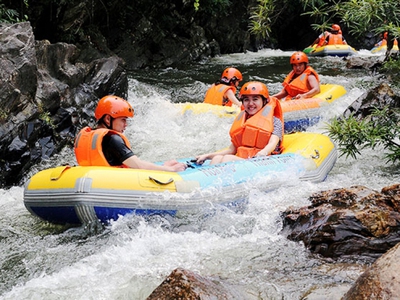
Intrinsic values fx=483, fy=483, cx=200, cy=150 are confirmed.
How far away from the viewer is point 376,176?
5.66 meters

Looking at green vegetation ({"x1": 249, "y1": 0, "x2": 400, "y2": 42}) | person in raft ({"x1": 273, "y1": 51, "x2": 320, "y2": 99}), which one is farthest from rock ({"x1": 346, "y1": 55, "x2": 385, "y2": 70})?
green vegetation ({"x1": 249, "y1": 0, "x2": 400, "y2": 42})

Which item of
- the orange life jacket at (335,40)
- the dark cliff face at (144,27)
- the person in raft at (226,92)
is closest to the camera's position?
the person in raft at (226,92)

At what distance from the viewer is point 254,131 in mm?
5801

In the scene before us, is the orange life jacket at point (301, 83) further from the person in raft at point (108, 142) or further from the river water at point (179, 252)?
the person in raft at point (108, 142)

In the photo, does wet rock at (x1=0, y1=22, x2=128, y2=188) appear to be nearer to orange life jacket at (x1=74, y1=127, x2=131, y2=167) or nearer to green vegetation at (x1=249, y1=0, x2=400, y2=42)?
orange life jacket at (x1=74, y1=127, x2=131, y2=167)

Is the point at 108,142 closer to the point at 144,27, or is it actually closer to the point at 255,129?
the point at 255,129

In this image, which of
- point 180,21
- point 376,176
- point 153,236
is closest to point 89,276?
point 153,236

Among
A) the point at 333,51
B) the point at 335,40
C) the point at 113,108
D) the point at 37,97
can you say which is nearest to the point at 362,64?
the point at 333,51

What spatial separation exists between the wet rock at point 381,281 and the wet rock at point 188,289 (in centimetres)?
73

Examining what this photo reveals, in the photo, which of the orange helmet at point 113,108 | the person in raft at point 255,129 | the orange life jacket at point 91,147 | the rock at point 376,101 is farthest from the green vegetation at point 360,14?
the rock at point 376,101

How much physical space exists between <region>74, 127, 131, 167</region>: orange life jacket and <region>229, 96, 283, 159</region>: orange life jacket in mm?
1766

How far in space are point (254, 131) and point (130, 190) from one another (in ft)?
6.51

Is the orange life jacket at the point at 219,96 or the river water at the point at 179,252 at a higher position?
the river water at the point at 179,252

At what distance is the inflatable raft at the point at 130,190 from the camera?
171 inches
